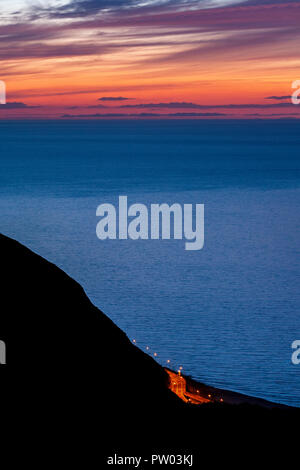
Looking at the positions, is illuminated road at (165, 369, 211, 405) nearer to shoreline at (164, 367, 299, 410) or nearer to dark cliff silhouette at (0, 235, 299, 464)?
shoreline at (164, 367, 299, 410)

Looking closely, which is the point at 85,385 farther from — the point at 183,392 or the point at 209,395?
the point at 209,395

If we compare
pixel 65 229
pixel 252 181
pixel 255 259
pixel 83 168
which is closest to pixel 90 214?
pixel 65 229

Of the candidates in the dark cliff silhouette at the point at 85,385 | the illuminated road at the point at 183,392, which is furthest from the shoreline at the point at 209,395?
the dark cliff silhouette at the point at 85,385

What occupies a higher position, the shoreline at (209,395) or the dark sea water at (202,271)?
the dark sea water at (202,271)

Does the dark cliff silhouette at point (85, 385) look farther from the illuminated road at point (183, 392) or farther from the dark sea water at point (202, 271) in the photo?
the dark sea water at point (202, 271)

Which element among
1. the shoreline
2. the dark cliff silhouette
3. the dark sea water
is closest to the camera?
the dark cliff silhouette

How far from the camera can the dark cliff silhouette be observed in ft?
51.9

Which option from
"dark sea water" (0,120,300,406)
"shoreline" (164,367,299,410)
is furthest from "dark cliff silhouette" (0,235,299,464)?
"dark sea water" (0,120,300,406)

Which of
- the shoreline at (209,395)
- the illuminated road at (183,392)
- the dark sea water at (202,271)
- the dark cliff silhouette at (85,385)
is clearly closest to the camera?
the dark cliff silhouette at (85,385)

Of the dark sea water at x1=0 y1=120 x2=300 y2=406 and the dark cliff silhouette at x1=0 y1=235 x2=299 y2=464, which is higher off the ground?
the dark sea water at x1=0 y1=120 x2=300 y2=406

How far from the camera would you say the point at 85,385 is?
17.4 m

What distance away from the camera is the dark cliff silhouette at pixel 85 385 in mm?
15828

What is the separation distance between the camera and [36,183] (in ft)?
472
